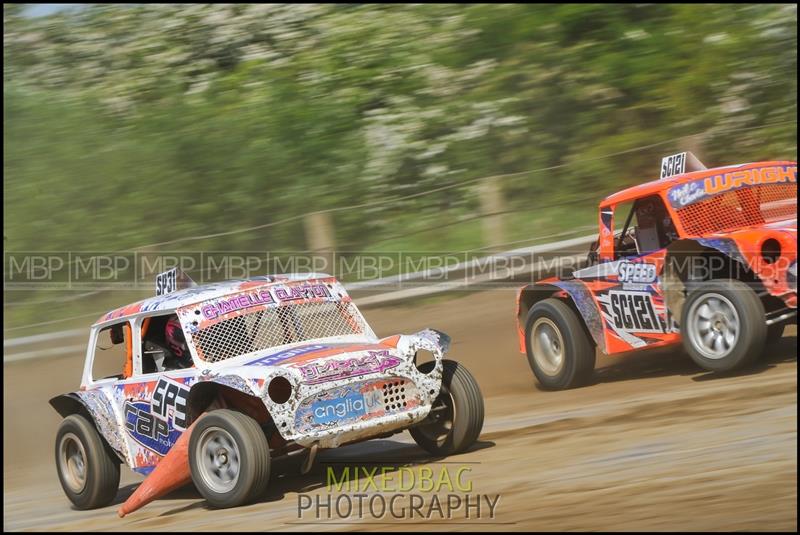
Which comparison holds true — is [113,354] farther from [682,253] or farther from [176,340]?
[682,253]

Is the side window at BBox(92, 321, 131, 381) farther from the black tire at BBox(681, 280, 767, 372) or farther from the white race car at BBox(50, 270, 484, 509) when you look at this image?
the black tire at BBox(681, 280, 767, 372)

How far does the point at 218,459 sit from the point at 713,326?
13.6 ft

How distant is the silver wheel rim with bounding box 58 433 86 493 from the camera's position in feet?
26.4

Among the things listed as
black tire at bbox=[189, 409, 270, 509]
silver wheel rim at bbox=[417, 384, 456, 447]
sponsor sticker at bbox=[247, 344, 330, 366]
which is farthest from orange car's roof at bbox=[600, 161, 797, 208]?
black tire at bbox=[189, 409, 270, 509]

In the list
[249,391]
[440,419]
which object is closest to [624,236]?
[440,419]

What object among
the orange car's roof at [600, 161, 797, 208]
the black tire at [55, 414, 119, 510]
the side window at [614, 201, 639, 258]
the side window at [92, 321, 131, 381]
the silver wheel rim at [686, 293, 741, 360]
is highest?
the orange car's roof at [600, 161, 797, 208]

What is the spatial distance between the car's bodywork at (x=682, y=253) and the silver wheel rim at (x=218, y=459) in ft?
Result: 13.7

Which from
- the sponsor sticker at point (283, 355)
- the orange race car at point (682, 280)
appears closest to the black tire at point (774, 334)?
the orange race car at point (682, 280)

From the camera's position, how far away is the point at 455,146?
1919 centimetres

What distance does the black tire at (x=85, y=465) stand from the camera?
7.87 meters

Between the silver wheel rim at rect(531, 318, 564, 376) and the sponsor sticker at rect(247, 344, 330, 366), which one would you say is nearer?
the sponsor sticker at rect(247, 344, 330, 366)

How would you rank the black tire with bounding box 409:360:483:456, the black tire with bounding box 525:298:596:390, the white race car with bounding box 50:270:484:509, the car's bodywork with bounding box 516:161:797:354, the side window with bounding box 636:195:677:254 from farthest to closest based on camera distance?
1. the black tire with bounding box 525:298:596:390
2. the side window with bounding box 636:195:677:254
3. the car's bodywork with bounding box 516:161:797:354
4. the black tire with bounding box 409:360:483:456
5. the white race car with bounding box 50:270:484:509

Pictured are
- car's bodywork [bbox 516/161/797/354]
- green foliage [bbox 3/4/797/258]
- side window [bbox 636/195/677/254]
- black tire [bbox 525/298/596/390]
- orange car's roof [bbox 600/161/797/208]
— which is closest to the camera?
car's bodywork [bbox 516/161/797/354]

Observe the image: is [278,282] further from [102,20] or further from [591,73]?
[102,20]
